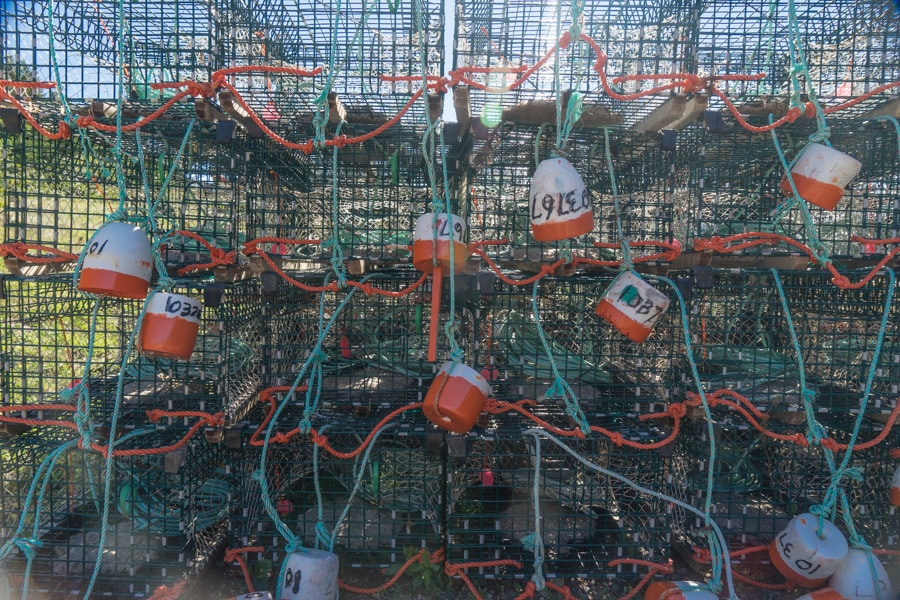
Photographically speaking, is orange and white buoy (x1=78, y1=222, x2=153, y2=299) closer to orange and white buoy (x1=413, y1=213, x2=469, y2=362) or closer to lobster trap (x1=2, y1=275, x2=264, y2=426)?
lobster trap (x1=2, y1=275, x2=264, y2=426)

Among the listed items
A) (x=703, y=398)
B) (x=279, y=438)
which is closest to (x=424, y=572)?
(x=279, y=438)

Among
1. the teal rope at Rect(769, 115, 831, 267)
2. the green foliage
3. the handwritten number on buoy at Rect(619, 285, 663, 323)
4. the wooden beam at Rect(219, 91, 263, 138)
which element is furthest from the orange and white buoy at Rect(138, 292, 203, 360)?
the teal rope at Rect(769, 115, 831, 267)

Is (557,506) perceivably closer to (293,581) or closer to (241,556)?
(293,581)

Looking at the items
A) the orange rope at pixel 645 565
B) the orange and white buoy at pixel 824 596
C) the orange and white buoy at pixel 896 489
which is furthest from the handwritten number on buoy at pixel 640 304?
the orange and white buoy at pixel 896 489

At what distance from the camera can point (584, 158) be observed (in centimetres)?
306

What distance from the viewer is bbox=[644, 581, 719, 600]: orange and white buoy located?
83.6 inches

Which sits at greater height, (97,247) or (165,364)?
(97,247)

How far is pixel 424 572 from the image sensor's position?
264cm

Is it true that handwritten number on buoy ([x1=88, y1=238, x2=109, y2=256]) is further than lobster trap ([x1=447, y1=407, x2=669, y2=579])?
No

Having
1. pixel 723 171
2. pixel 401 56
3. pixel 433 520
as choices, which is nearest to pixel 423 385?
pixel 433 520

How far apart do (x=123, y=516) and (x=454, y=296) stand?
2033 mm

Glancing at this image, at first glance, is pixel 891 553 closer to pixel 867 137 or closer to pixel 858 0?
pixel 867 137

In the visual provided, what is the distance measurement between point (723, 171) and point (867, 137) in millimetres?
737

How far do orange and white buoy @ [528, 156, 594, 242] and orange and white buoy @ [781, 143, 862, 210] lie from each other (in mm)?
992
